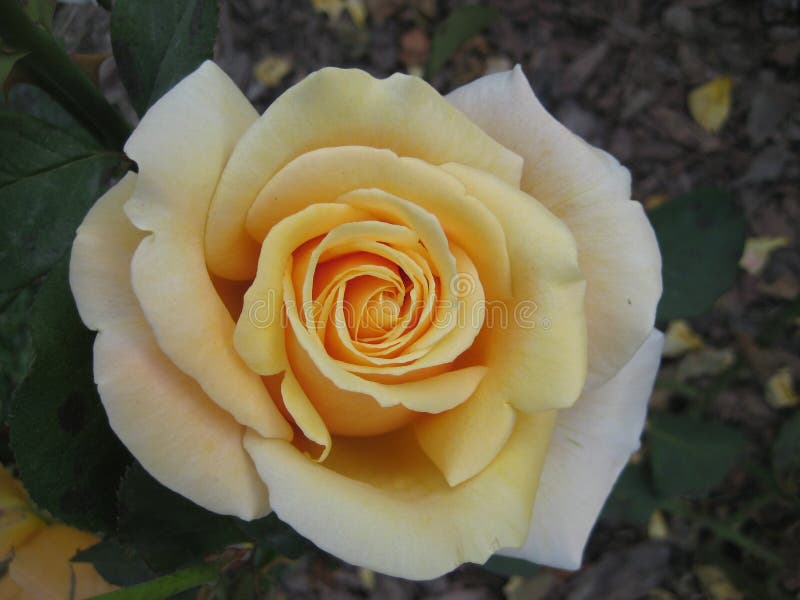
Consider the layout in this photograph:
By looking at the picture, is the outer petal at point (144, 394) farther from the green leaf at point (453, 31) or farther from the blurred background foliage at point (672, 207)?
the green leaf at point (453, 31)

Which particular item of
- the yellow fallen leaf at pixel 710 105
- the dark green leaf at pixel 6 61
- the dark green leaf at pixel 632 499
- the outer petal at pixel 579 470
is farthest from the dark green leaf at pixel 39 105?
the yellow fallen leaf at pixel 710 105

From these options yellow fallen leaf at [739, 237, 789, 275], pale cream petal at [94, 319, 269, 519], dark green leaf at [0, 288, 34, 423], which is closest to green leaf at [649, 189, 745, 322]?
yellow fallen leaf at [739, 237, 789, 275]

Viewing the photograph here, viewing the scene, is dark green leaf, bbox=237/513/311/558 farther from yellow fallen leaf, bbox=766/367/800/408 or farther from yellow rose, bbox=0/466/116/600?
yellow fallen leaf, bbox=766/367/800/408

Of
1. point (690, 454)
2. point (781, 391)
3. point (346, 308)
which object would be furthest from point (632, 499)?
point (346, 308)

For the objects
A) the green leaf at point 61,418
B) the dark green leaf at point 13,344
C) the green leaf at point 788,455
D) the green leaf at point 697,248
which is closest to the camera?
the green leaf at point 61,418

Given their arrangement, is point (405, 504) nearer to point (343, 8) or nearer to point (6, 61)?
point (6, 61)

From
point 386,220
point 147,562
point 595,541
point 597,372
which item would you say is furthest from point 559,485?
point 595,541
